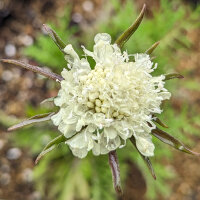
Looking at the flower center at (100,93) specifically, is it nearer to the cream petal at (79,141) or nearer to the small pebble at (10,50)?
the cream petal at (79,141)

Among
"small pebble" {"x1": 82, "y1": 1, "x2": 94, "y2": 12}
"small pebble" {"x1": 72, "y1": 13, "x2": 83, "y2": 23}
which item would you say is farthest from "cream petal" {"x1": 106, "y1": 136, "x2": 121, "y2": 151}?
"small pebble" {"x1": 82, "y1": 1, "x2": 94, "y2": 12}

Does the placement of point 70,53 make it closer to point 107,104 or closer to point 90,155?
point 107,104

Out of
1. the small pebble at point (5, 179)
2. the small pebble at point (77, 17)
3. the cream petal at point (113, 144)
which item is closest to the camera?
the cream petal at point (113, 144)

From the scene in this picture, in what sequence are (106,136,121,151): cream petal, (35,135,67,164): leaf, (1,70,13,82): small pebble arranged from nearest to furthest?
(35,135,67,164): leaf
(106,136,121,151): cream petal
(1,70,13,82): small pebble

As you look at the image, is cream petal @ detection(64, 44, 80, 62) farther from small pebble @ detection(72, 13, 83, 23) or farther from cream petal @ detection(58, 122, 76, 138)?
small pebble @ detection(72, 13, 83, 23)

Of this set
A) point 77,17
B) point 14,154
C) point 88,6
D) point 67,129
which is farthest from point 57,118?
point 88,6

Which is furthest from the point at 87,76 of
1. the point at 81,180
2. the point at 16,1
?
the point at 16,1

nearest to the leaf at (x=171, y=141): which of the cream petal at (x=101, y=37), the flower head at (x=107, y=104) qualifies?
the flower head at (x=107, y=104)

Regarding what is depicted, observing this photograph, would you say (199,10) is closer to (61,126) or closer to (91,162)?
(91,162)
